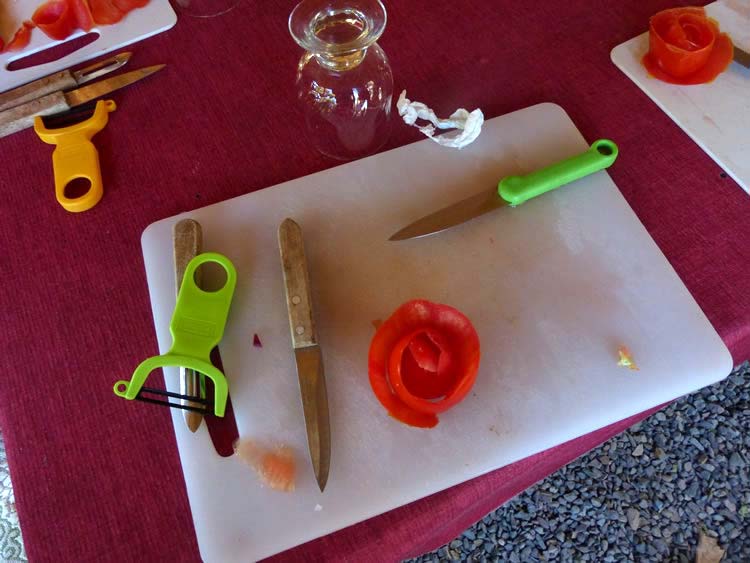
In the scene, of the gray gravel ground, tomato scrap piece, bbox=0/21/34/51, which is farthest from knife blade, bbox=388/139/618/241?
the gray gravel ground

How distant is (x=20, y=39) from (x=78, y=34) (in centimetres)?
8

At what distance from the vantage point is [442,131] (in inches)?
29.8

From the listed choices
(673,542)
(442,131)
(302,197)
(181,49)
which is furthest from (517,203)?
(673,542)

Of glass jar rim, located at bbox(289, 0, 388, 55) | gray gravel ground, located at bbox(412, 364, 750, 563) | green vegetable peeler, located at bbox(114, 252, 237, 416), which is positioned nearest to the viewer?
green vegetable peeler, located at bbox(114, 252, 237, 416)

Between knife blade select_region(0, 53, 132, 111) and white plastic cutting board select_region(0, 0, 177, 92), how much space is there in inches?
0.8

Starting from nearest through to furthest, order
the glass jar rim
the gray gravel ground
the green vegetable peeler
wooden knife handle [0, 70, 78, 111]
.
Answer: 1. the green vegetable peeler
2. the glass jar rim
3. wooden knife handle [0, 70, 78, 111]
4. the gray gravel ground

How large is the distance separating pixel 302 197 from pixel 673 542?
1030mm

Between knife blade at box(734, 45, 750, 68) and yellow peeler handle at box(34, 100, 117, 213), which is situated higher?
yellow peeler handle at box(34, 100, 117, 213)

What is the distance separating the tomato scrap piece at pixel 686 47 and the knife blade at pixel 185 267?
2.03ft

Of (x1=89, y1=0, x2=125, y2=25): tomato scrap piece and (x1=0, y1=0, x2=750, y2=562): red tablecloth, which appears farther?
(x1=89, y1=0, x2=125, y2=25): tomato scrap piece

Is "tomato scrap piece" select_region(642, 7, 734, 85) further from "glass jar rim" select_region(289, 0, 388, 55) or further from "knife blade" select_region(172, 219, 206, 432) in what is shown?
"knife blade" select_region(172, 219, 206, 432)

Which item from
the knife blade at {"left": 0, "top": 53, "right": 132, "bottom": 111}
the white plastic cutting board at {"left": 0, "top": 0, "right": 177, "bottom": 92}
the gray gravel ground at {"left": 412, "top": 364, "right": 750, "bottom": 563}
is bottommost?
the gray gravel ground at {"left": 412, "top": 364, "right": 750, "bottom": 563}

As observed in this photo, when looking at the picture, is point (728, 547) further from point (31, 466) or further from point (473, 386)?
point (31, 466)

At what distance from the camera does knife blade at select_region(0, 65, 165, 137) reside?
2.51ft
